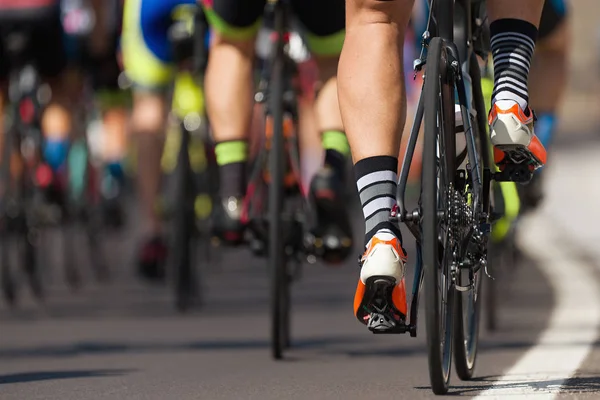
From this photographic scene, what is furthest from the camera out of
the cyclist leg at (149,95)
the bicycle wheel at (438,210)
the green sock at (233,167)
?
the cyclist leg at (149,95)

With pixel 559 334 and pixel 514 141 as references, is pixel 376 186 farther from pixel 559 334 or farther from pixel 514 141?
pixel 559 334

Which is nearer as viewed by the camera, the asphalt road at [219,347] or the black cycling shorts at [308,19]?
the asphalt road at [219,347]

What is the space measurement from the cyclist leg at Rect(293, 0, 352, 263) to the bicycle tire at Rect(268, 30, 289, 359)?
0.57 feet

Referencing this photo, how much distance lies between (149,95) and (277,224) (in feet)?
12.8

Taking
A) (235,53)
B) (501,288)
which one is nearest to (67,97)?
(501,288)

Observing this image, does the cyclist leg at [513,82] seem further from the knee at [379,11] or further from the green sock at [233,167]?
the green sock at [233,167]

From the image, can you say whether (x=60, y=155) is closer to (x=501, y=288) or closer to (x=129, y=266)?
(x=129, y=266)

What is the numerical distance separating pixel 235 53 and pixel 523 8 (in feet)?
6.67

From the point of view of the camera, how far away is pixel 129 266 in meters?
13.3

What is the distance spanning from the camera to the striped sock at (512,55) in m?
5.74

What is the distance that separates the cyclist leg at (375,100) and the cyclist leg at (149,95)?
182 inches

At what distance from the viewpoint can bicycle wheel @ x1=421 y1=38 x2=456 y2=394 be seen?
17.0 feet

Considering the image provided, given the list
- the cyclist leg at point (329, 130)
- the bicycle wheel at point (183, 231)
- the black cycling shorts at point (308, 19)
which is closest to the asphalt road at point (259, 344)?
the bicycle wheel at point (183, 231)

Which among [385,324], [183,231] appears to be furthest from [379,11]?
[183,231]
